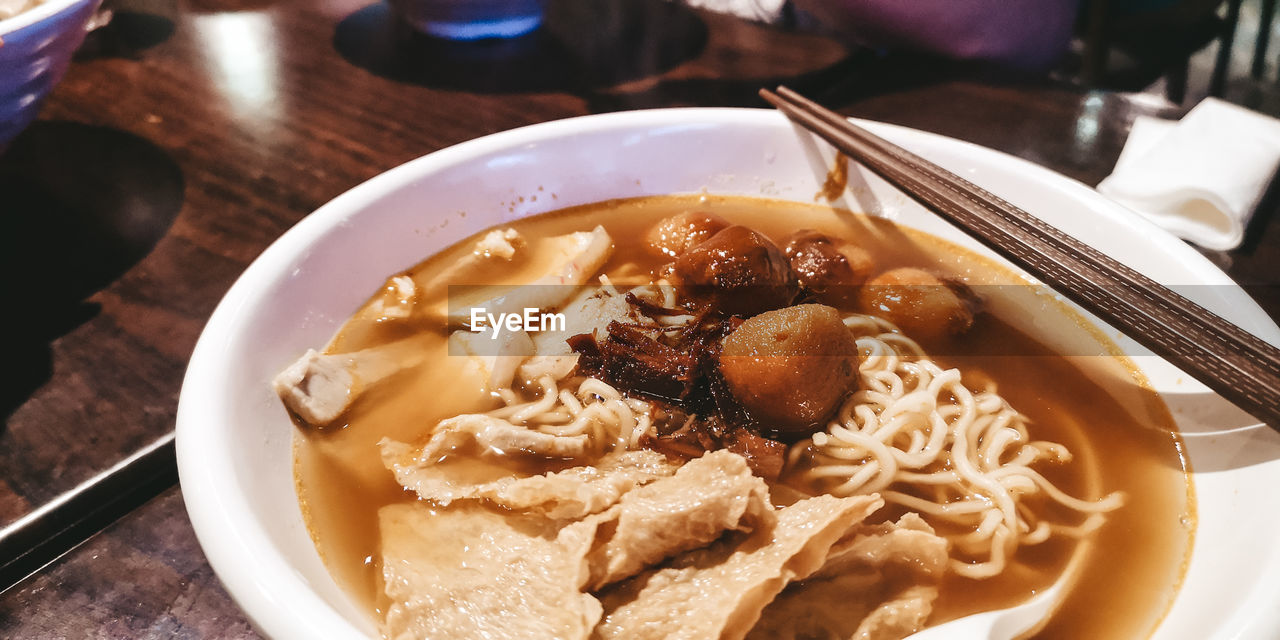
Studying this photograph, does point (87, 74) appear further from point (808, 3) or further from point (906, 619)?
point (906, 619)

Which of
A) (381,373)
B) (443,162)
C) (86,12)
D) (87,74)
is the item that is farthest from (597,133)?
(87,74)

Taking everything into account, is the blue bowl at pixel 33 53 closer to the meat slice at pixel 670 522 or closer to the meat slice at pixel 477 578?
the meat slice at pixel 477 578

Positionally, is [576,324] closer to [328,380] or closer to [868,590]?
[328,380]

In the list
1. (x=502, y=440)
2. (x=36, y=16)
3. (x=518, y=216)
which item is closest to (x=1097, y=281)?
(x=502, y=440)

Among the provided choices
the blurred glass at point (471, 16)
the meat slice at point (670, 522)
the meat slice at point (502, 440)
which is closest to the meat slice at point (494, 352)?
the meat slice at point (502, 440)

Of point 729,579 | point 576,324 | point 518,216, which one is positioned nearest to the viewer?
point 729,579

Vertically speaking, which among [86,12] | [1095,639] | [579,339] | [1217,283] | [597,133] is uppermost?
[86,12]
